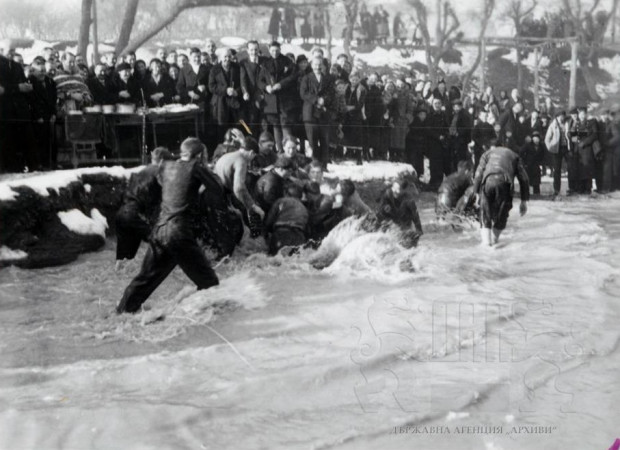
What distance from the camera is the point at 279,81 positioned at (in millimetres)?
4020

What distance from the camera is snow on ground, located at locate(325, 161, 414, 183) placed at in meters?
3.99

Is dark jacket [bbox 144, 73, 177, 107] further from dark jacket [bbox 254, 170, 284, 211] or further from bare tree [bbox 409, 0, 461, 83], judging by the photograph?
bare tree [bbox 409, 0, 461, 83]

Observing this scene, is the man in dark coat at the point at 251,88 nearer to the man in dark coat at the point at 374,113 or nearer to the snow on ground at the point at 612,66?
the man in dark coat at the point at 374,113

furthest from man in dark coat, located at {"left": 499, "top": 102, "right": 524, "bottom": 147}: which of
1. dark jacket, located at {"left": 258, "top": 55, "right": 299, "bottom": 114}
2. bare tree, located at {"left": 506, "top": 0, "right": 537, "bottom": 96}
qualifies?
dark jacket, located at {"left": 258, "top": 55, "right": 299, "bottom": 114}

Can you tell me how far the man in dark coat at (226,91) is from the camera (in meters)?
3.87

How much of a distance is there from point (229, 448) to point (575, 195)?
2.61 meters

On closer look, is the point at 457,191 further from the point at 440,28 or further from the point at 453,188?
the point at 440,28

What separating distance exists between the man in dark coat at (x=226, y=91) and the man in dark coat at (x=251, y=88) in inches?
1.4

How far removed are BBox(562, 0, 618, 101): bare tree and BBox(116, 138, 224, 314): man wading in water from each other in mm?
2198

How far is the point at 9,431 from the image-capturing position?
3068 mm

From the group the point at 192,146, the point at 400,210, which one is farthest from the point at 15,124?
the point at 400,210

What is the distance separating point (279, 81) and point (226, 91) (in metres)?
0.30

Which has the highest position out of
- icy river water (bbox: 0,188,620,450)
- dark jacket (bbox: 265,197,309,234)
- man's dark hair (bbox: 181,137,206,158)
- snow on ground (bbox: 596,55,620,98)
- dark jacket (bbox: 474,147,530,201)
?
snow on ground (bbox: 596,55,620,98)

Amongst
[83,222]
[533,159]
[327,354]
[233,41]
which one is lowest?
[327,354]
